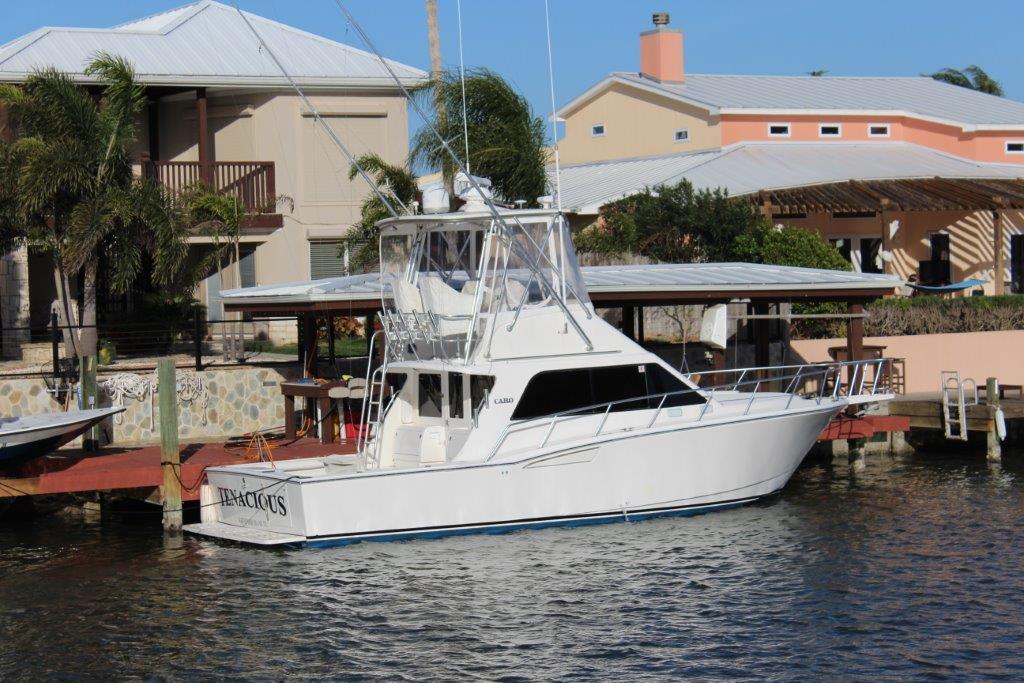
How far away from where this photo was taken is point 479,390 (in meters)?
20.8

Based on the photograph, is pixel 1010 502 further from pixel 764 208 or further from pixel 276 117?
pixel 276 117

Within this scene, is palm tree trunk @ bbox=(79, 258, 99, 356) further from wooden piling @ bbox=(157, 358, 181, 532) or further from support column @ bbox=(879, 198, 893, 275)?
support column @ bbox=(879, 198, 893, 275)

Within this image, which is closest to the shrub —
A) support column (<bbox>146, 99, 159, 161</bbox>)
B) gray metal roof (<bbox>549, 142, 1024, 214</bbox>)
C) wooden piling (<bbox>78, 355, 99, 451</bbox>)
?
gray metal roof (<bbox>549, 142, 1024, 214</bbox>)

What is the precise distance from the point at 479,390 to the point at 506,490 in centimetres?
157

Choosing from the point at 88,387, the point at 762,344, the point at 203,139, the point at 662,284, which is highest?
the point at 203,139

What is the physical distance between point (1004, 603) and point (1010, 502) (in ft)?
20.7

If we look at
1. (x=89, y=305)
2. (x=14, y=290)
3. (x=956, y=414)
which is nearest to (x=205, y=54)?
(x=14, y=290)

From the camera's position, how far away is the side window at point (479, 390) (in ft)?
67.5

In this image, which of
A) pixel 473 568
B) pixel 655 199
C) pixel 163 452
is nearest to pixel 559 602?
pixel 473 568

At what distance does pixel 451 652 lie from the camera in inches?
601

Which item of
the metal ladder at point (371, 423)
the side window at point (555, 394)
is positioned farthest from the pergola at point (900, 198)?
the metal ladder at point (371, 423)

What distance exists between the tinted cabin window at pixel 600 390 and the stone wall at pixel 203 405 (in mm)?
7831

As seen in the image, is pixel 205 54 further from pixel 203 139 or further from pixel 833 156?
pixel 833 156

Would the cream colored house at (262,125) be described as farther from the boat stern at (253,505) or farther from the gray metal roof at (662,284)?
the boat stern at (253,505)
